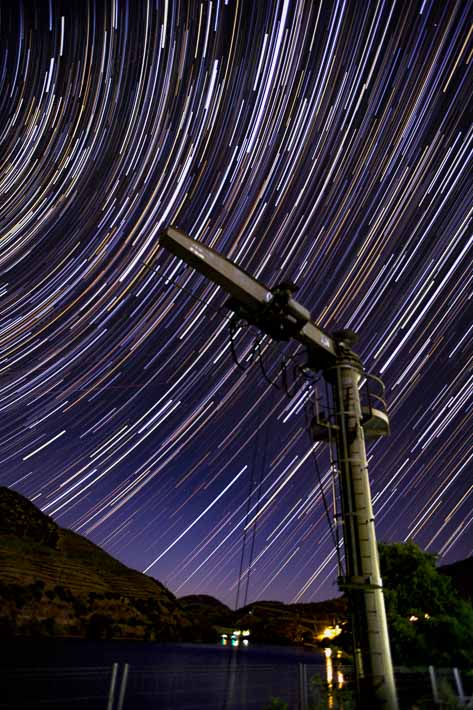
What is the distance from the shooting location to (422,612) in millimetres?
16250

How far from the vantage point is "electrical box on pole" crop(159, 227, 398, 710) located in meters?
8.35

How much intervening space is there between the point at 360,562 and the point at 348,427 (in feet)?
7.85

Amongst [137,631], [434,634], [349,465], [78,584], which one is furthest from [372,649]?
[137,631]

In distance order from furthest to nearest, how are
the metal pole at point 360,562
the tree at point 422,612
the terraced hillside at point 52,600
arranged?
1. the terraced hillside at point 52,600
2. the tree at point 422,612
3. the metal pole at point 360,562

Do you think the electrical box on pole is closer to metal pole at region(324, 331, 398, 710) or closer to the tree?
metal pole at region(324, 331, 398, 710)

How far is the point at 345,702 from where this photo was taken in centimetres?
1023

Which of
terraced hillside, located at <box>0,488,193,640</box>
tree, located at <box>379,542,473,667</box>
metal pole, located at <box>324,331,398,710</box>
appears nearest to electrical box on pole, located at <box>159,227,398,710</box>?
metal pole, located at <box>324,331,398,710</box>

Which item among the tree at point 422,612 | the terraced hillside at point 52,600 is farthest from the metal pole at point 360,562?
the terraced hillside at point 52,600

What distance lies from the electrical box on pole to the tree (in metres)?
6.91

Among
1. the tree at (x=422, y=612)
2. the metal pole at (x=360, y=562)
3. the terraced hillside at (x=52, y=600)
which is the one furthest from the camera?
the terraced hillside at (x=52, y=600)

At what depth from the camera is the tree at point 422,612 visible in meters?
14.0

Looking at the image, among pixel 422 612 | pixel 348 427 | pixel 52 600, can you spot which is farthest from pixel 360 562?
pixel 52 600

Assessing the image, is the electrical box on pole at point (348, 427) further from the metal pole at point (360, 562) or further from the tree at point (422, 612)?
the tree at point (422, 612)

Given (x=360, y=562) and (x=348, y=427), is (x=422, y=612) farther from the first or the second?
(x=348, y=427)
